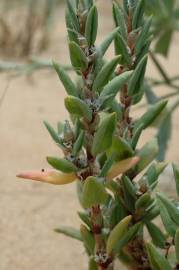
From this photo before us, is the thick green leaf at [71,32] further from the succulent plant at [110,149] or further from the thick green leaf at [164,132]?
the thick green leaf at [164,132]

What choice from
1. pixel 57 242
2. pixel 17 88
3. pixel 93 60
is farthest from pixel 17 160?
pixel 93 60

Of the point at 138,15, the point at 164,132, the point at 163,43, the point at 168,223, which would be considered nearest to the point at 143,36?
the point at 138,15

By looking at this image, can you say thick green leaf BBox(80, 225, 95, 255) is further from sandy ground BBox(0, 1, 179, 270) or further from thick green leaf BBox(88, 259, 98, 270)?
sandy ground BBox(0, 1, 179, 270)

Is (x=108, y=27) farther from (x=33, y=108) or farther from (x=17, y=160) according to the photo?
(x=17, y=160)

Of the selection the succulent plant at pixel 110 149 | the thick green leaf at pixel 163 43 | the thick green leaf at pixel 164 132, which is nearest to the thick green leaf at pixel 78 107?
the succulent plant at pixel 110 149

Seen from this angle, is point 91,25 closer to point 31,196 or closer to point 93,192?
point 93,192

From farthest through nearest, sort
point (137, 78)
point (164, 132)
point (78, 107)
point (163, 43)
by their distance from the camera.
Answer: point (163, 43) → point (164, 132) → point (137, 78) → point (78, 107)
